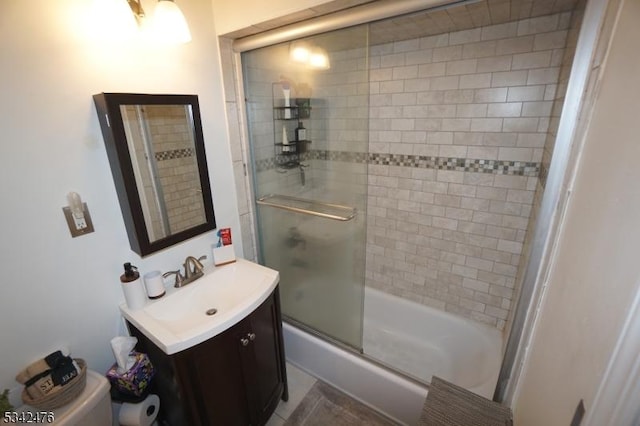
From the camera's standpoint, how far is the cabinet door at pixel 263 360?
1.32 meters

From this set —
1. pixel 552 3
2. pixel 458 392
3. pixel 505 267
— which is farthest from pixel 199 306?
pixel 552 3

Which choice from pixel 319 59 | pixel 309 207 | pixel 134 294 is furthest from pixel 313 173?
pixel 134 294

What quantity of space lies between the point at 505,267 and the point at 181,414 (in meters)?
2.02

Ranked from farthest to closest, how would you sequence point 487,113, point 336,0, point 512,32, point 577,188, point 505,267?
point 505,267, point 487,113, point 512,32, point 336,0, point 577,188

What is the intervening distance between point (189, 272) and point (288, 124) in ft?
3.75

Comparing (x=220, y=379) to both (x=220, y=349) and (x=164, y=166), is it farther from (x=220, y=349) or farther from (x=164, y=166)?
(x=164, y=166)

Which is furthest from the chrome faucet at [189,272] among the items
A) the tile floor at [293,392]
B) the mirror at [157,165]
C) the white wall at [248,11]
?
the white wall at [248,11]

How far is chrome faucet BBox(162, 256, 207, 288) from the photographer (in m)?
1.44

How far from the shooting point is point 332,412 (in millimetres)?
1664

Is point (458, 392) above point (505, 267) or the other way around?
the other way around

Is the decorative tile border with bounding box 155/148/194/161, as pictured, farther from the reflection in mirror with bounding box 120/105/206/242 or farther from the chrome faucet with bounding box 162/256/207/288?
the chrome faucet with bounding box 162/256/207/288

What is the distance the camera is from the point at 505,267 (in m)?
1.85

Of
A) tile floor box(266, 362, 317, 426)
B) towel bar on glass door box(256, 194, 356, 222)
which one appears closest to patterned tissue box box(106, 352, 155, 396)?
tile floor box(266, 362, 317, 426)

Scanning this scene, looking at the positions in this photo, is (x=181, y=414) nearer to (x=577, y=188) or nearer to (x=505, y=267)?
(x=577, y=188)
